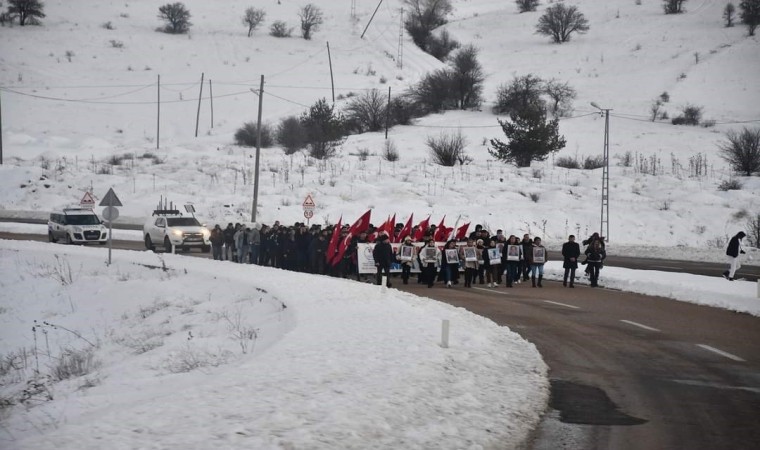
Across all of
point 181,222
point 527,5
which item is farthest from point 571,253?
point 527,5

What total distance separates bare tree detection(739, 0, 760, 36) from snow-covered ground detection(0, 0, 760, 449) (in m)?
1.64

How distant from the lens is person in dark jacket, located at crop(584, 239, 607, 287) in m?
26.6

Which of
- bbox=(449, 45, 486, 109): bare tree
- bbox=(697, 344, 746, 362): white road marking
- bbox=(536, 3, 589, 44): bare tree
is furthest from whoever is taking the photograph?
bbox=(536, 3, 589, 44): bare tree

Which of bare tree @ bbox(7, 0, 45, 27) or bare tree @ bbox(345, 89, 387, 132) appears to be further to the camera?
bare tree @ bbox(7, 0, 45, 27)

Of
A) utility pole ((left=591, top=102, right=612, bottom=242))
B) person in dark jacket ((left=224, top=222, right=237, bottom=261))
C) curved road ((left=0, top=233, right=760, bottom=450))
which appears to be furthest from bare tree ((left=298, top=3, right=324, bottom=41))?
curved road ((left=0, top=233, right=760, bottom=450))

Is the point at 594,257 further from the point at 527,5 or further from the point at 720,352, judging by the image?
the point at 527,5

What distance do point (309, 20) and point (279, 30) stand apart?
203 inches

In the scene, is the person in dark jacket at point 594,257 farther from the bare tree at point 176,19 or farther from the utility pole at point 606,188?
the bare tree at point 176,19

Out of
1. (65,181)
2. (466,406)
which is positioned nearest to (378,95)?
(65,181)

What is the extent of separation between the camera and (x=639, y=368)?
1248 cm

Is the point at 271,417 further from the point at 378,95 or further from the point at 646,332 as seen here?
the point at 378,95

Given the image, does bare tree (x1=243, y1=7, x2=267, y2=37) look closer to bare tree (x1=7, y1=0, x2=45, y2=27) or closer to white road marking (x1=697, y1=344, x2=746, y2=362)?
bare tree (x1=7, y1=0, x2=45, y2=27)

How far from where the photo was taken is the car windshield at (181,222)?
39.3m

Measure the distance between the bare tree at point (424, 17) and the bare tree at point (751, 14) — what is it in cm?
4156
